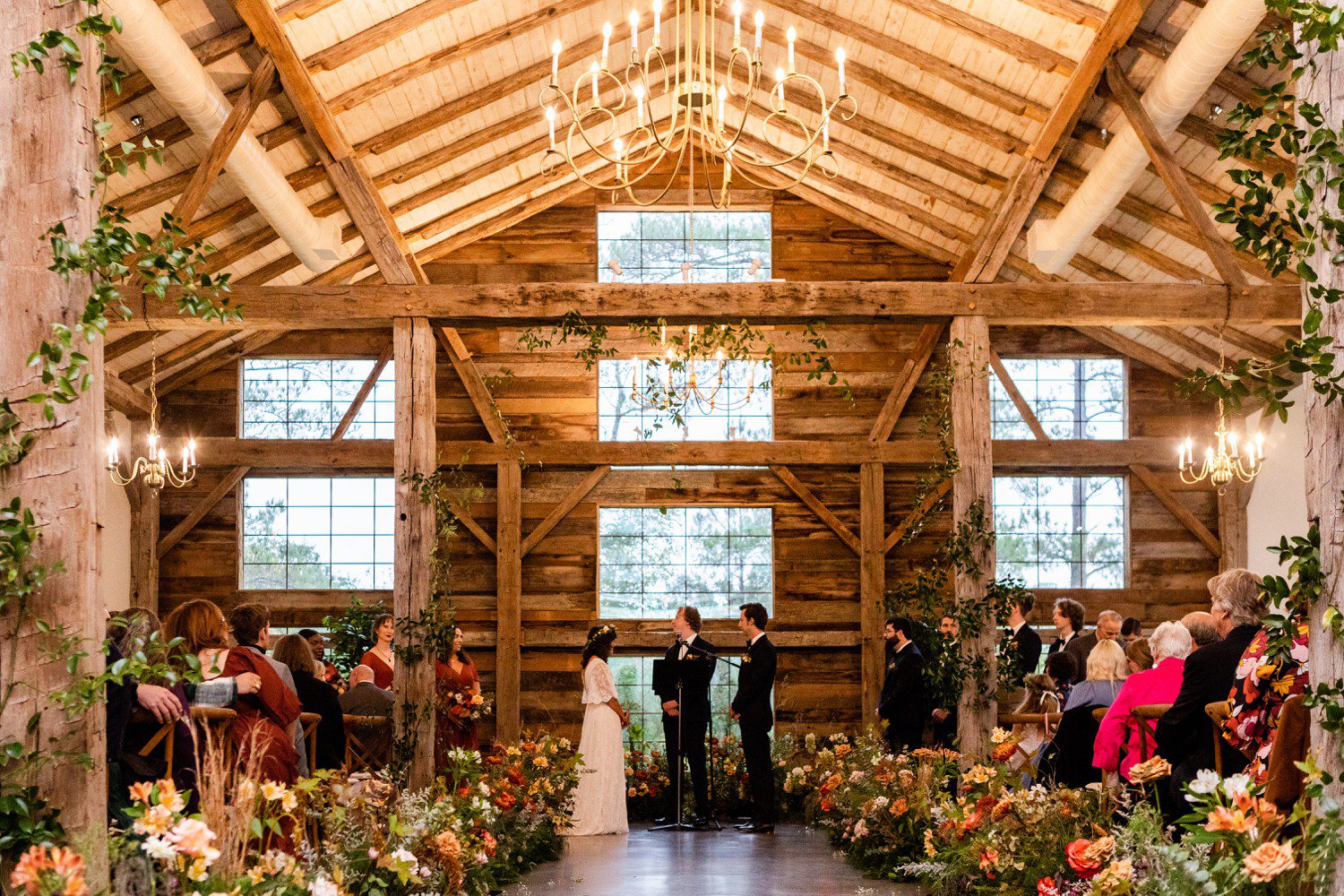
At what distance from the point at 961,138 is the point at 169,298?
5.54 meters

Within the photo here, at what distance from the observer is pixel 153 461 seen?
9.77 meters

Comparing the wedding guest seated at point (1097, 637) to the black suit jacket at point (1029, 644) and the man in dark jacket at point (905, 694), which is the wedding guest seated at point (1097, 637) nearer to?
the black suit jacket at point (1029, 644)

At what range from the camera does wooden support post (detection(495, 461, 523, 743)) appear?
12109 mm

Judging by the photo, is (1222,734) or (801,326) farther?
(801,326)

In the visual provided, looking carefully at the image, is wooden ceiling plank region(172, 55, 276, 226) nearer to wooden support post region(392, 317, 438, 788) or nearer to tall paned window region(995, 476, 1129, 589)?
wooden support post region(392, 317, 438, 788)

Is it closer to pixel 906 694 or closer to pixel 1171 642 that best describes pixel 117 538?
pixel 906 694

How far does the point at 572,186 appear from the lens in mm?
12383

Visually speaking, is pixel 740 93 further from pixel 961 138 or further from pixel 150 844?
pixel 150 844

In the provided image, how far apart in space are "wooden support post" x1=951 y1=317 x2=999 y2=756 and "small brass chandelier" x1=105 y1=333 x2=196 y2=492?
4946mm

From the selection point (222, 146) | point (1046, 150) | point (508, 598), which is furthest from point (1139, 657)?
point (508, 598)

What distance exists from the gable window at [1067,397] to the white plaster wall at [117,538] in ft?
26.2

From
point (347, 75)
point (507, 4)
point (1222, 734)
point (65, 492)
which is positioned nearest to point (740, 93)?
point (507, 4)

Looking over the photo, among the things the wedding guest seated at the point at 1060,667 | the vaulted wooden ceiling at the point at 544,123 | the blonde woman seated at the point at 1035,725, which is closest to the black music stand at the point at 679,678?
the blonde woman seated at the point at 1035,725

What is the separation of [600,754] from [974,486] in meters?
3.19
